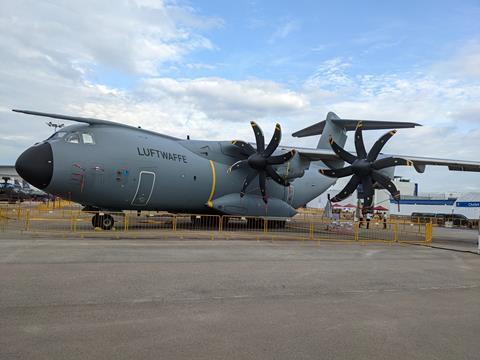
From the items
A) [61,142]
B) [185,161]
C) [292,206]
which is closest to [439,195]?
[292,206]

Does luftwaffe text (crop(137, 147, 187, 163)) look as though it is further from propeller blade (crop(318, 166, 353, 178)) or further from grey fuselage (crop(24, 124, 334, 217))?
propeller blade (crop(318, 166, 353, 178))

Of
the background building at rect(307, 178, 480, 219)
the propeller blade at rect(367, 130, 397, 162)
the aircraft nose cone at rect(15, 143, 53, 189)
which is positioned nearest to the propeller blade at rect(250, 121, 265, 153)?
the propeller blade at rect(367, 130, 397, 162)

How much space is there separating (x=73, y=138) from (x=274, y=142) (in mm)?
9185

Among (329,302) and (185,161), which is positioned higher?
(185,161)

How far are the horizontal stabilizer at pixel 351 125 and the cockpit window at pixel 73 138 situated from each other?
50.2ft

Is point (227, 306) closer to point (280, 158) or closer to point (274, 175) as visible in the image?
point (280, 158)

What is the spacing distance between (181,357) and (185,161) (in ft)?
51.6

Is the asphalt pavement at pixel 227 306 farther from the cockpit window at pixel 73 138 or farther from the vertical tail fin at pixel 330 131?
the vertical tail fin at pixel 330 131

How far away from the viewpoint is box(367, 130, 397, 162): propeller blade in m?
19.5

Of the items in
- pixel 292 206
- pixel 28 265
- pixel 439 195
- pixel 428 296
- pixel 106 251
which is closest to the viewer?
pixel 428 296

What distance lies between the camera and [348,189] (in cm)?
2020

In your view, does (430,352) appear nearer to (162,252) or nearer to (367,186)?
(162,252)

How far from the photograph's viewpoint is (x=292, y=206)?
26047 mm

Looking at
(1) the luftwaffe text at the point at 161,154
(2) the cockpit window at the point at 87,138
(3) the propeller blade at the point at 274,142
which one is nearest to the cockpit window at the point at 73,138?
(2) the cockpit window at the point at 87,138
